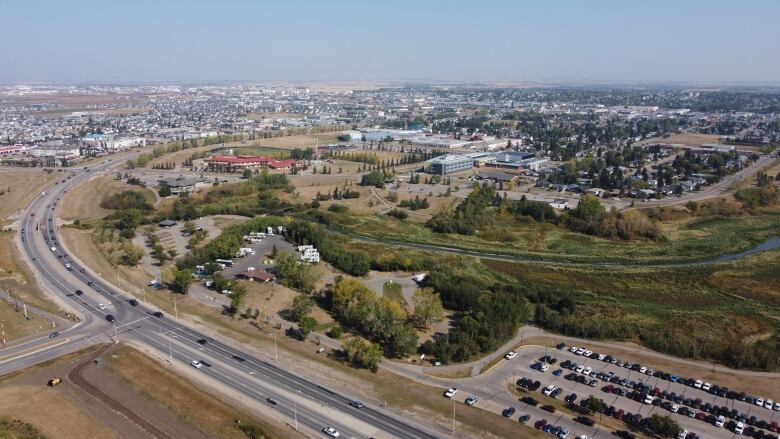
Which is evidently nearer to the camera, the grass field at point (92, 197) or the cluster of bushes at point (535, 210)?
the cluster of bushes at point (535, 210)

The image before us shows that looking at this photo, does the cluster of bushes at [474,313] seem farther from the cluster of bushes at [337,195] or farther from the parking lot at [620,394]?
the cluster of bushes at [337,195]

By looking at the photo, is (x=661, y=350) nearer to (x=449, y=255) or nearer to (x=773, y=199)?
(x=449, y=255)

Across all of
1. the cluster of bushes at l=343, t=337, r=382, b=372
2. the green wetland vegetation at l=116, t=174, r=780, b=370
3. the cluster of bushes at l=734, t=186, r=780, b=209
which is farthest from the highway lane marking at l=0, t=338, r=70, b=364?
the cluster of bushes at l=734, t=186, r=780, b=209

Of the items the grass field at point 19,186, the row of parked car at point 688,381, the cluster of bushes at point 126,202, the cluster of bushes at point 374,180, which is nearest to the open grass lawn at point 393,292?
the row of parked car at point 688,381

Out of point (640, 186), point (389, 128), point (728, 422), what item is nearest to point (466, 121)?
point (389, 128)

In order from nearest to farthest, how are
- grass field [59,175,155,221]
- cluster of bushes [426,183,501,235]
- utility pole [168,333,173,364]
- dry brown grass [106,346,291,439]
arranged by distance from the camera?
dry brown grass [106,346,291,439]
utility pole [168,333,173,364]
cluster of bushes [426,183,501,235]
grass field [59,175,155,221]

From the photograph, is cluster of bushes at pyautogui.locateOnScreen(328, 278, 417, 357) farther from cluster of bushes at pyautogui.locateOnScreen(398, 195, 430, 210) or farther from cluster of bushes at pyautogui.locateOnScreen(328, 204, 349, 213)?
cluster of bushes at pyautogui.locateOnScreen(398, 195, 430, 210)
